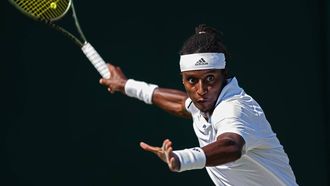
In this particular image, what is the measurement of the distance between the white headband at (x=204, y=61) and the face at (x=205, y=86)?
2cm

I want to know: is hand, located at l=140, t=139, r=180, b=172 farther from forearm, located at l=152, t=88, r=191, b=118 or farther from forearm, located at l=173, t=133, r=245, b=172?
forearm, located at l=152, t=88, r=191, b=118

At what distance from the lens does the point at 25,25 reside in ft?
18.9

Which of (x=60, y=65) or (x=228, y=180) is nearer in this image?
(x=228, y=180)

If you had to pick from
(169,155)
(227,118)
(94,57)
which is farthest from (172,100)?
(169,155)

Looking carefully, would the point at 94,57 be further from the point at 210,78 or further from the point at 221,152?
the point at 221,152

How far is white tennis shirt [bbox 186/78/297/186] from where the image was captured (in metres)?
3.86

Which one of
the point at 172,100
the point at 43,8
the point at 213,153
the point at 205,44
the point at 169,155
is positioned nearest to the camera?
the point at 169,155

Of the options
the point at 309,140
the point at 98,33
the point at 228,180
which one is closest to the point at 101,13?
the point at 98,33

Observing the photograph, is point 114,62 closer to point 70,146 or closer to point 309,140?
point 70,146

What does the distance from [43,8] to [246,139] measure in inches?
68.8

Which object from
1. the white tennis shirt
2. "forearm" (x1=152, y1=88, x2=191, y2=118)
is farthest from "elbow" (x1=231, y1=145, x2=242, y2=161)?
"forearm" (x1=152, y1=88, x2=191, y2=118)

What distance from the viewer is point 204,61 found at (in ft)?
13.6

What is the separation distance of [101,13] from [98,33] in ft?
0.41

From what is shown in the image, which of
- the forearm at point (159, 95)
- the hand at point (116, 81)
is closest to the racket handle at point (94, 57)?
the hand at point (116, 81)
